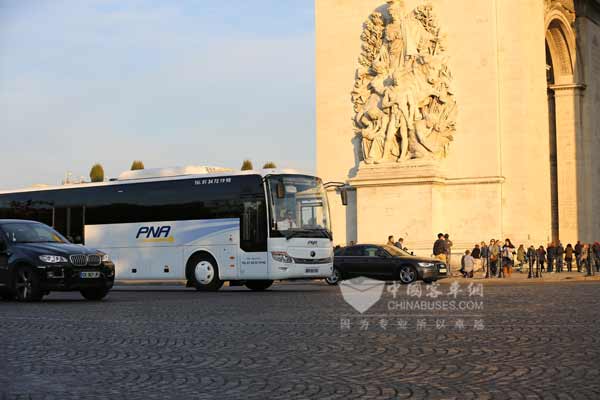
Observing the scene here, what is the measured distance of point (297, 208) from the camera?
78.1ft

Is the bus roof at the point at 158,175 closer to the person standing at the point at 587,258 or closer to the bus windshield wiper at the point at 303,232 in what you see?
A: the bus windshield wiper at the point at 303,232

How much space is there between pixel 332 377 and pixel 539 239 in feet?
79.6

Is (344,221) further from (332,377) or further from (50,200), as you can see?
(332,377)

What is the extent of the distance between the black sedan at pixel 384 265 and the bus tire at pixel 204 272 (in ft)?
13.9

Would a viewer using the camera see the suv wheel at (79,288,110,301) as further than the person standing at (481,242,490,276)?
No

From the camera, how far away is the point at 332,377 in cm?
764

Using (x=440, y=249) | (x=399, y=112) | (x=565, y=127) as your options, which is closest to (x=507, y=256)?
(x=440, y=249)

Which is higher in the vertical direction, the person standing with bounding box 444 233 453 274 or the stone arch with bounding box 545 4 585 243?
the stone arch with bounding box 545 4 585 243

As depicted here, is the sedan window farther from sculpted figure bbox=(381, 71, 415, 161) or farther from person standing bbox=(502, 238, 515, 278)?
sculpted figure bbox=(381, 71, 415, 161)

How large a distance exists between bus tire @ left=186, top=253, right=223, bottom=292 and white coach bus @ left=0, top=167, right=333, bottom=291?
0.03 metres

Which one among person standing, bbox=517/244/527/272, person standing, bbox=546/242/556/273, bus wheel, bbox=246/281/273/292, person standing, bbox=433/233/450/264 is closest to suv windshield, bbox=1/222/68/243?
bus wheel, bbox=246/281/273/292

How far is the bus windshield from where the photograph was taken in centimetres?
2345

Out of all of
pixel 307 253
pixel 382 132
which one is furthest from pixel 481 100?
pixel 307 253

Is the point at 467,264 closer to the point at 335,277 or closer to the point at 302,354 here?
the point at 335,277
